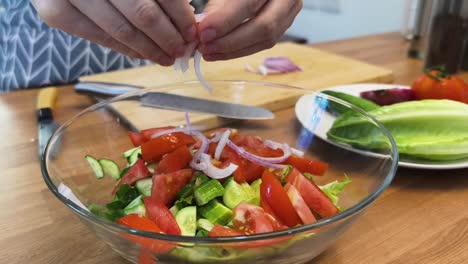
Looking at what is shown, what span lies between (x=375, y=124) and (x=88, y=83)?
2.32ft

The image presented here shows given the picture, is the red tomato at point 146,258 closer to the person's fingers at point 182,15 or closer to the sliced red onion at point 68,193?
the sliced red onion at point 68,193

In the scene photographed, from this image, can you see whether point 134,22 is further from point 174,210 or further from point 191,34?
point 174,210

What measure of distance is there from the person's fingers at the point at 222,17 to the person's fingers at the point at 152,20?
0.13 ft

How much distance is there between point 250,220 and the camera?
1.78ft

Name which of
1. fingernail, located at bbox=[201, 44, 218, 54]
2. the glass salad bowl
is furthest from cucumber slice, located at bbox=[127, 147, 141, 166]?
fingernail, located at bbox=[201, 44, 218, 54]

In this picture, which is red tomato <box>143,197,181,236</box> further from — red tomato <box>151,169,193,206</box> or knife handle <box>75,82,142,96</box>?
knife handle <box>75,82,142,96</box>

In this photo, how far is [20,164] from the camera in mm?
839

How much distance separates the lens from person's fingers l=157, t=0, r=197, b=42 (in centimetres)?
56

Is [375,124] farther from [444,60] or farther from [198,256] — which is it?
[444,60]

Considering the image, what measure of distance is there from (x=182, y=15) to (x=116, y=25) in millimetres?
87

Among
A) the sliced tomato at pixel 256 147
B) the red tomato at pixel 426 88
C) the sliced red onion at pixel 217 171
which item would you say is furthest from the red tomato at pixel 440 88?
the sliced red onion at pixel 217 171

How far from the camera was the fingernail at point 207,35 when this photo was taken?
0.61 meters

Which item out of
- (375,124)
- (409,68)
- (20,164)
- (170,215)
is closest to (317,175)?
(375,124)

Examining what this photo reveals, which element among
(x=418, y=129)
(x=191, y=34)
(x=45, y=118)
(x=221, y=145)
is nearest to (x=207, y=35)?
(x=191, y=34)
